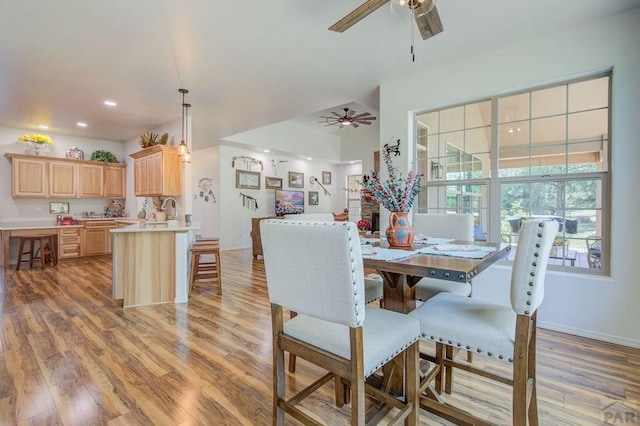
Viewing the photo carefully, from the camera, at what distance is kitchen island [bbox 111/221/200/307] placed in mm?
3447

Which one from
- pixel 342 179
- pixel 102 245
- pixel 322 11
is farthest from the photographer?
pixel 342 179

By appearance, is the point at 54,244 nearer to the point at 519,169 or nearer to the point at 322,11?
the point at 322,11

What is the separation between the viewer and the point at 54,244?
18.6 feet

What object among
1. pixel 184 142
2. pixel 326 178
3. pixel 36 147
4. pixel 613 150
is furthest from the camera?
pixel 326 178

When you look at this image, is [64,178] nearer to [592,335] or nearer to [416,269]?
[416,269]

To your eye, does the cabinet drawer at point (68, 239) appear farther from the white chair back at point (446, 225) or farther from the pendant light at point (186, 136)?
the white chair back at point (446, 225)

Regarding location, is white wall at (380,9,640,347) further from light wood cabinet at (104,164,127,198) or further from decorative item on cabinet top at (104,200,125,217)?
decorative item on cabinet top at (104,200,125,217)

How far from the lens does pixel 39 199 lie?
20.2 feet

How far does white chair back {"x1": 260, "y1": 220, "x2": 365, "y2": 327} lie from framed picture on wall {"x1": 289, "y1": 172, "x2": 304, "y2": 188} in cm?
766

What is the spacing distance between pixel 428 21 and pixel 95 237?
23.3 feet

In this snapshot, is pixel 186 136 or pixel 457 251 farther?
pixel 186 136

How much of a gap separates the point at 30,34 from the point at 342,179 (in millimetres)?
8333

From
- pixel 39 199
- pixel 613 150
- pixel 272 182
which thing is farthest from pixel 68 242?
pixel 613 150

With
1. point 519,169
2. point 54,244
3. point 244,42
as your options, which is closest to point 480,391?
point 519,169
